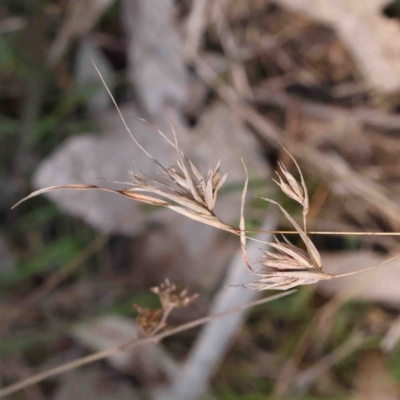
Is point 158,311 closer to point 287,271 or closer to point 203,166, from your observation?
point 287,271

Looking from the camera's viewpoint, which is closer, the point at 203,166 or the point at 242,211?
the point at 242,211

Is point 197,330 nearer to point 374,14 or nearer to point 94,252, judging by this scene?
point 94,252

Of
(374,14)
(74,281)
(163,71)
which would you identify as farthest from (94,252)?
(374,14)

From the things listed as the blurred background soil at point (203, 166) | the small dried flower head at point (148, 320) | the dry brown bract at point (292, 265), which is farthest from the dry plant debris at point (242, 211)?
the blurred background soil at point (203, 166)

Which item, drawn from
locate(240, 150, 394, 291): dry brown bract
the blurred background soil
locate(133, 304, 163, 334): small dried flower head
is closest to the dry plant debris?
locate(240, 150, 394, 291): dry brown bract

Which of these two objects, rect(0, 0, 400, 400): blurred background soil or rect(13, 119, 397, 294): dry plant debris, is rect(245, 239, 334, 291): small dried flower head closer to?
rect(13, 119, 397, 294): dry plant debris

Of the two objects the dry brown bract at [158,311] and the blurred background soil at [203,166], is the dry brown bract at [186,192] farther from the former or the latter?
the blurred background soil at [203,166]

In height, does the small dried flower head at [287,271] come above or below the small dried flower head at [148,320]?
above

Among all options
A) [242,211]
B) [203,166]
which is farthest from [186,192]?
[203,166]

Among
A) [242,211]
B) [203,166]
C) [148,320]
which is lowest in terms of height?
[203,166]
